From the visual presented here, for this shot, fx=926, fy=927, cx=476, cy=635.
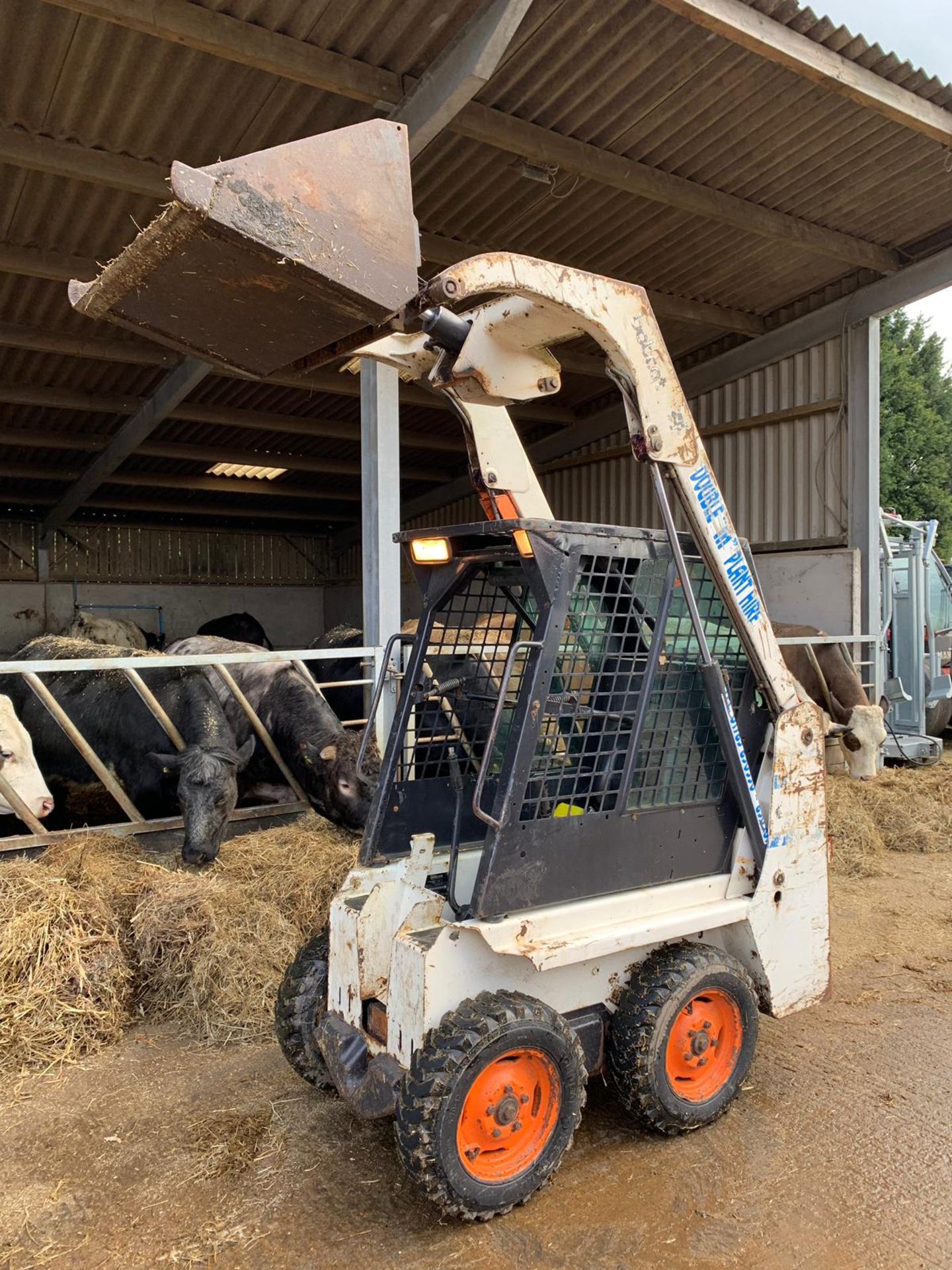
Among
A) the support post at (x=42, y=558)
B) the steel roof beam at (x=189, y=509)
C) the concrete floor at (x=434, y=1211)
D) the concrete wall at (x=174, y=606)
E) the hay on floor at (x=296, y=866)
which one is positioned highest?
the steel roof beam at (x=189, y=509)

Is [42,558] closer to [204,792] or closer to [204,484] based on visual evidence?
[204,484]

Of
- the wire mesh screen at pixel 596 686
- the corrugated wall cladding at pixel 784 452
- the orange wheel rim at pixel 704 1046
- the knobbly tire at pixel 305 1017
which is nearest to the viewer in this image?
the wire mesh screen at pixel 596 686

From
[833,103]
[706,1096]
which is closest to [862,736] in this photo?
[833,103]

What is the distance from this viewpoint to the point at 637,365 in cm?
277

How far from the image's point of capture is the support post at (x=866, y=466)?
8.98 metres

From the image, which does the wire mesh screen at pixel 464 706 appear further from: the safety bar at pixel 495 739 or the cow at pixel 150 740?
the cow at pixel 150 740

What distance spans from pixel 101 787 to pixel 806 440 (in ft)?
24.7

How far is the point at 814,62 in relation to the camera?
5430 mm

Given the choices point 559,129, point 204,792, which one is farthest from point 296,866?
point 559,129

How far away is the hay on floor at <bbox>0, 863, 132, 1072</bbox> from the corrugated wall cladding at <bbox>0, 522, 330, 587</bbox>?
15832mm

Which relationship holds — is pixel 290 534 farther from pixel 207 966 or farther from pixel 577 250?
pixel 207 966

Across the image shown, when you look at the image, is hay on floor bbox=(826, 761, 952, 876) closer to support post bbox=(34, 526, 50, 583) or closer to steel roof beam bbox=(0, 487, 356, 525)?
steel roof beam bbox=(0, 487, 356, 525)

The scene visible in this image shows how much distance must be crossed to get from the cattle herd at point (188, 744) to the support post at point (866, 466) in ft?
9.43

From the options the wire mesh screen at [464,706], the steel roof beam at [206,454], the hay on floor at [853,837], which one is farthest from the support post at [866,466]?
the steel roof beam at [206,454]
